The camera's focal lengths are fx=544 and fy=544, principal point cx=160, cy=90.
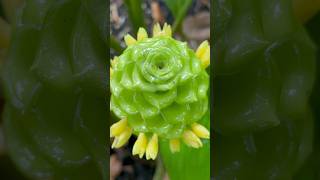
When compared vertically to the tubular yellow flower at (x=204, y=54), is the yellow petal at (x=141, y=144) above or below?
below

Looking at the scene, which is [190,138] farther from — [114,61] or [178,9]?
[178,9]

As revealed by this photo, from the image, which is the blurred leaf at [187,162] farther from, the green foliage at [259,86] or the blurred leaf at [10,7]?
the blurred leaf at [10,7]

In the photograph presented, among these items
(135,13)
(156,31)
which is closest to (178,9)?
(135,13)

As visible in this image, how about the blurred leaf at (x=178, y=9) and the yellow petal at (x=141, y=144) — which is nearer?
the yellow petal at (x=141, y=144)

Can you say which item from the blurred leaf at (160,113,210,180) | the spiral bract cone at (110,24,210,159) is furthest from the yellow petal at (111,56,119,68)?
the blurred leaf at (160,113,210,180)

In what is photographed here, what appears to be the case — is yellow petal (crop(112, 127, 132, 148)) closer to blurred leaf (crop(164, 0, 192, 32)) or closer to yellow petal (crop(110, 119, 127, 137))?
yellow petal (crop(110, 119, 127, 137))

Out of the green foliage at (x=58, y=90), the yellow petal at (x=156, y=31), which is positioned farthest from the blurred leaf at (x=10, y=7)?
the yellow petal at (x=156, y=31)

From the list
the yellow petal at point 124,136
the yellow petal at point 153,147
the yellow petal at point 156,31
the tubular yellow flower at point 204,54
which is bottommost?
the yellow petal at point 153,147

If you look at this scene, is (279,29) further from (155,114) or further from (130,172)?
(130,172)
